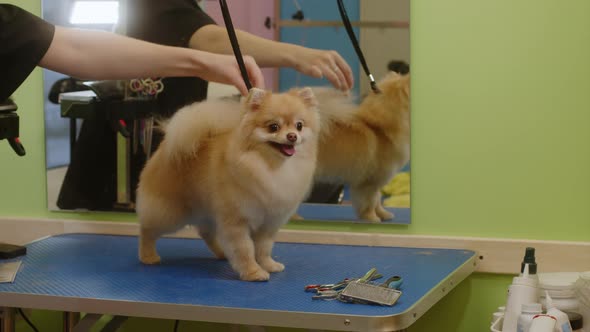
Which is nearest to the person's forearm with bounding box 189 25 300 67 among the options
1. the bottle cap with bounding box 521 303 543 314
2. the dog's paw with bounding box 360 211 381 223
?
the dog's paw with bounding box 360 211 381 223

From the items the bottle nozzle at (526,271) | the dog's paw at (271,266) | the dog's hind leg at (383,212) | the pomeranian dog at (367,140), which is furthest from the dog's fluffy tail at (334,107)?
the bottle nozzle at (526,271)

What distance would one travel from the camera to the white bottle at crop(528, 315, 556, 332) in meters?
1.44

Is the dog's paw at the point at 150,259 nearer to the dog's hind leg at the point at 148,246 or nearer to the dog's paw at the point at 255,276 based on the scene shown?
the dog's hind leg at the point at 148,246

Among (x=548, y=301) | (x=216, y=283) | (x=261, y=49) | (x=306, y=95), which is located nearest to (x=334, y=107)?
(x=261, y=49)

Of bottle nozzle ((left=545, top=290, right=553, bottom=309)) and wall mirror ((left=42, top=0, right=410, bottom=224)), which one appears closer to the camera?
bottle nozzle ((left=545, top=290, right=553, bottom=309))

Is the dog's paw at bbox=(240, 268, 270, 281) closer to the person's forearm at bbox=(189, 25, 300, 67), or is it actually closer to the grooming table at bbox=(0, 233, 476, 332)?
the grooming table at bbox=(0, 233, 476, 332)

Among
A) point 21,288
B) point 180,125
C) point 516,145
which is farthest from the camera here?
point 516,145

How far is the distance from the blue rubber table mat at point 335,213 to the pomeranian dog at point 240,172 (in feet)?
1.30

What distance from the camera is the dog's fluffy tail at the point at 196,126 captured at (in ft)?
5.79

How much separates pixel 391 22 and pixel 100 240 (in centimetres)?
97

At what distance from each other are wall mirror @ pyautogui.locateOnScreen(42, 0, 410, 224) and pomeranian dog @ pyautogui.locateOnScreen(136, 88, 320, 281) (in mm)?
382

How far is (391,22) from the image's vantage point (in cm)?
206

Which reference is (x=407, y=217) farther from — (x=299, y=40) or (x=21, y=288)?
(x=21, y=288)

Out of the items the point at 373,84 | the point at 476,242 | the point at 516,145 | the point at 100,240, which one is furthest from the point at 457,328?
the point at 100,240
